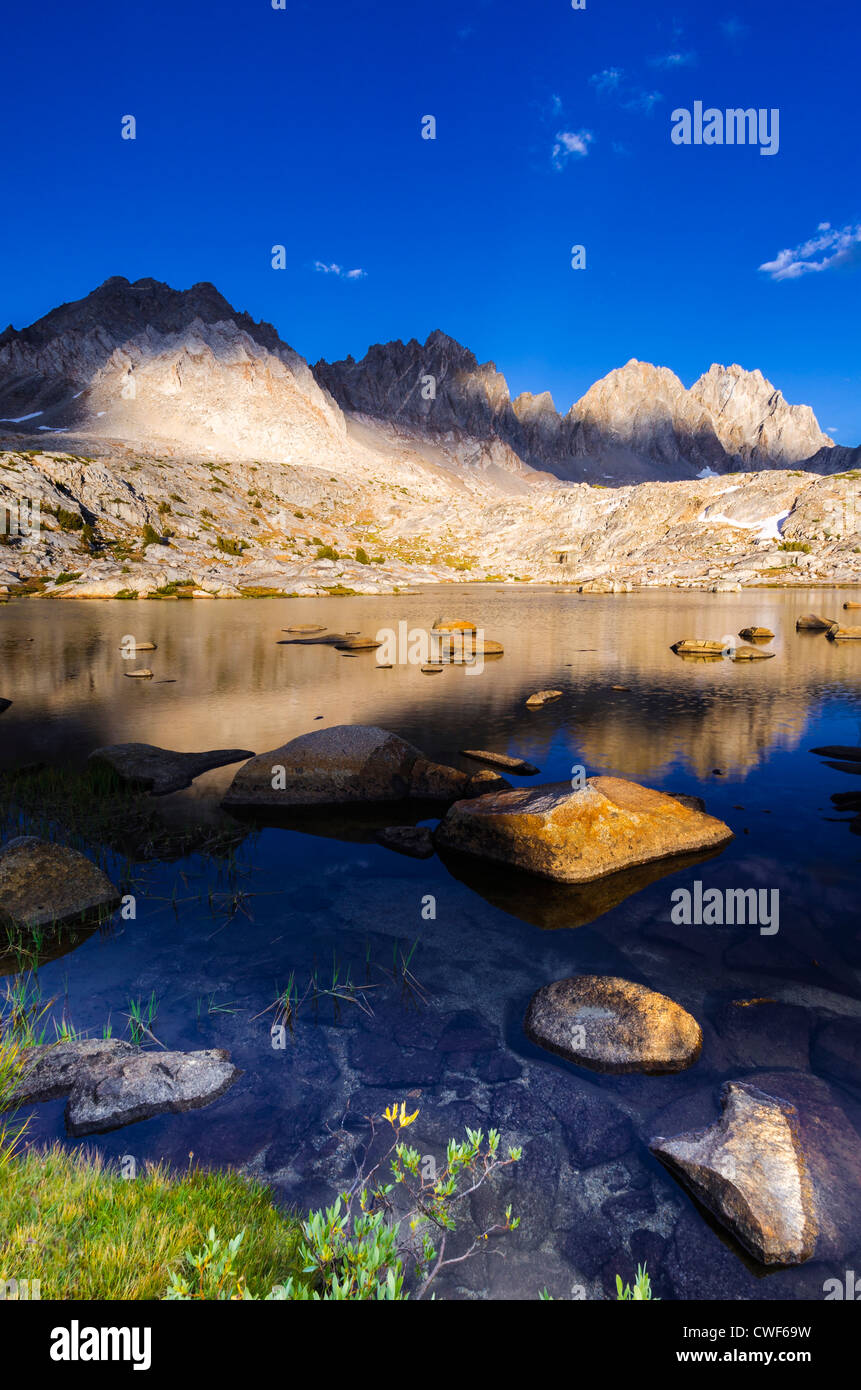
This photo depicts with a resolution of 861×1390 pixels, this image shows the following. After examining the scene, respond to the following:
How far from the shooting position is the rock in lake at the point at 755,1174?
4.84 meters

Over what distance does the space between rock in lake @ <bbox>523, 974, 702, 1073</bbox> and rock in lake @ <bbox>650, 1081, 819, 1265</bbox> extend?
0.81m

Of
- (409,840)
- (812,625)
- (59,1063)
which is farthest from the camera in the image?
(812,625)

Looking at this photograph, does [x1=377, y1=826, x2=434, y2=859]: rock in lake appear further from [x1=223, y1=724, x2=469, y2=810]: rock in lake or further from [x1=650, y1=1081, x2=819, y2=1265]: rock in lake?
[x1=650, y1=1081, x2=819, y2=1265]: rock in lake

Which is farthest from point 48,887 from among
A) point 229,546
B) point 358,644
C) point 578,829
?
point 229,546

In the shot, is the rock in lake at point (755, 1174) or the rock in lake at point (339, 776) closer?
the rock in lake at point (755, 1174)

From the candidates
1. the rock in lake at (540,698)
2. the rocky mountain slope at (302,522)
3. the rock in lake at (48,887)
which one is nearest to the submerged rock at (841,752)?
the rock in lake at (540,698)

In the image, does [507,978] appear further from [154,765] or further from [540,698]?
[540,698]

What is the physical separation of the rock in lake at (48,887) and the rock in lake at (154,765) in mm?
5341

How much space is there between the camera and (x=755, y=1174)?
5.22 m

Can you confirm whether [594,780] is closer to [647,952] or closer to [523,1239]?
[647,952]

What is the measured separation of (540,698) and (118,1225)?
23537mm

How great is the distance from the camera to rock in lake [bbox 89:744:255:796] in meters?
15.7

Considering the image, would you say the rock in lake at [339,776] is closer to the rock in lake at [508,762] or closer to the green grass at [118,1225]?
the rock in lake at [508,762]
